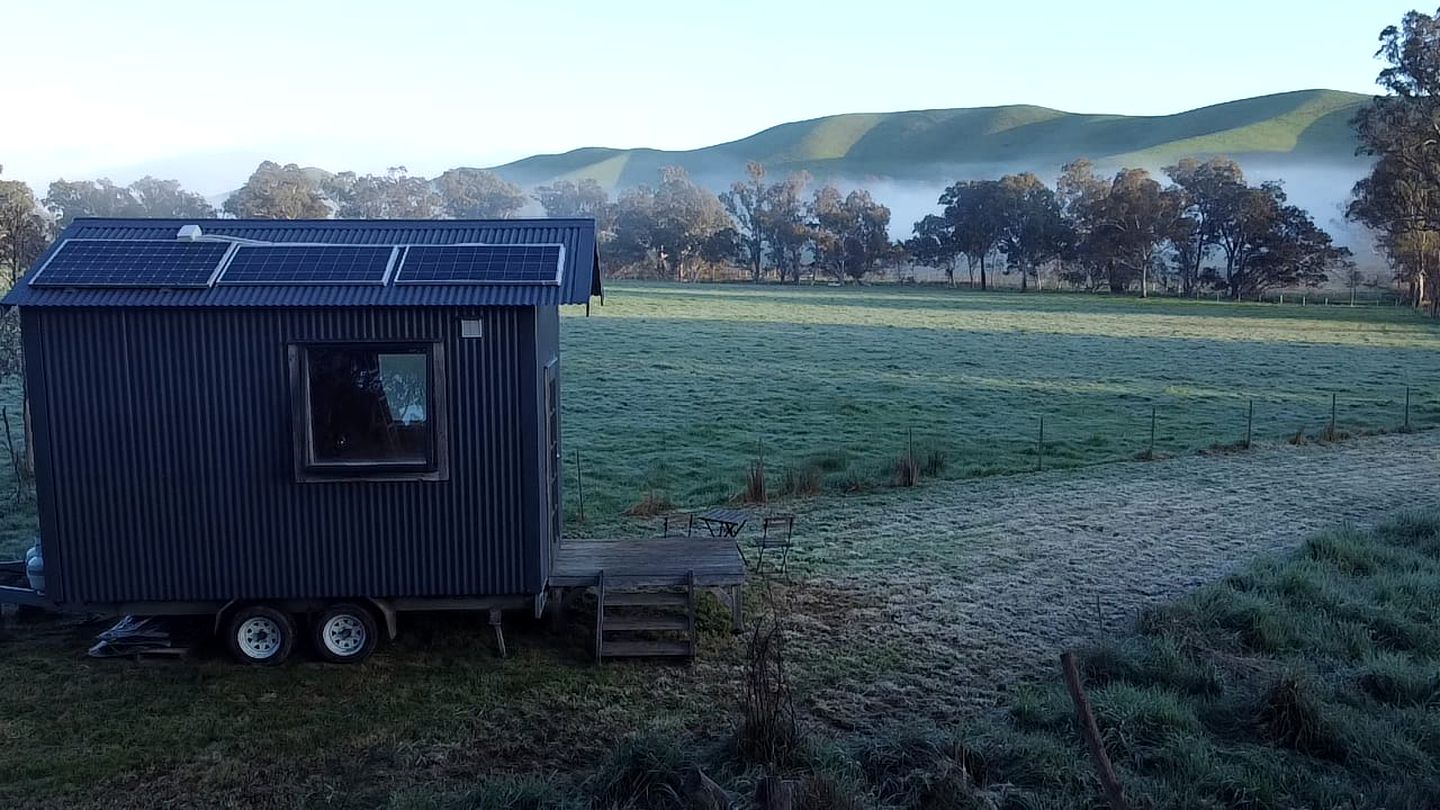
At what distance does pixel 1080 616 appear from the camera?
10508mm

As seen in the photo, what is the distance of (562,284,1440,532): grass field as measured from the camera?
64.6 ft

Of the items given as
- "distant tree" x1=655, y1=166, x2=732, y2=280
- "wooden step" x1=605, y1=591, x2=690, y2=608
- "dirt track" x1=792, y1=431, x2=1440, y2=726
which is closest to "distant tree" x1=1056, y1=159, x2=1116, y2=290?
"distant tree" x1=655, y1=166, x2=732, y2=280

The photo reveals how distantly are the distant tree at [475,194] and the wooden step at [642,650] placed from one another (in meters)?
122

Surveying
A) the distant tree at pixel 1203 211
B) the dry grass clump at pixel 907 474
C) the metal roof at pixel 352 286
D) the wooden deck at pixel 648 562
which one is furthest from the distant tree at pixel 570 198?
the wooden deck at pixel 648 562

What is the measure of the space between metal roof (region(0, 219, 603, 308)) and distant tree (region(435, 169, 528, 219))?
120 meters

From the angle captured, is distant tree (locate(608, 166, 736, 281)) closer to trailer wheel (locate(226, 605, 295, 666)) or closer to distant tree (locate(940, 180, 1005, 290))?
→ distant tree (locate(940, 180, 1005, 290))

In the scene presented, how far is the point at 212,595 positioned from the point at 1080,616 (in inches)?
301

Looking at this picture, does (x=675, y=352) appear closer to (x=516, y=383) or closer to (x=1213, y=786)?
(x=516, y=383)

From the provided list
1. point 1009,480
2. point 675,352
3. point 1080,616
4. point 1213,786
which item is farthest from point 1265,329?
point 1213,786

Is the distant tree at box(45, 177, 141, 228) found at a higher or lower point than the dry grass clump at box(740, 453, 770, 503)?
higher

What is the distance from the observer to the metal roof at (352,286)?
867 cm

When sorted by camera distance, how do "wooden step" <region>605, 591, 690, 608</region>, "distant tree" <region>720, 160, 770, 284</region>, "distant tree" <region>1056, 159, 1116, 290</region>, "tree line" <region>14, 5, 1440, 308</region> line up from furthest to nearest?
1. "distant tree" <region>720, 160, 770, 284</region>
2. "distant tree" <region>1056, 159, 1116, 290</region>
3. "tree line" <region>14, 5, 1440, 308</region>
4. "wooden step" <region>605, 591, 690, 608</region>

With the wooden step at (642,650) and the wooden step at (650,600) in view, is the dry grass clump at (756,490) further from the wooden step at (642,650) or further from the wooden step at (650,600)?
the wooden step at (642,650)

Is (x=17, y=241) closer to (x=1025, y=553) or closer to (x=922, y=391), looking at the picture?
(x=1025, y=553)
